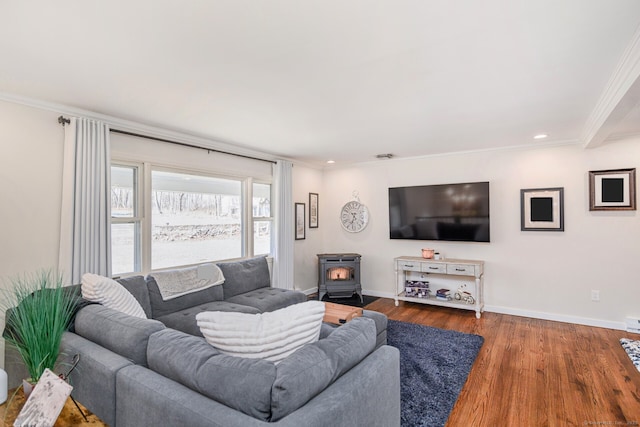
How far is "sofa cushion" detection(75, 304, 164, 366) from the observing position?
1622 mm

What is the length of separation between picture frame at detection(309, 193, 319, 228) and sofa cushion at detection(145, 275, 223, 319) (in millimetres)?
2742

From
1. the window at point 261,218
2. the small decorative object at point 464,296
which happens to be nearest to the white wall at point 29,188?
the window at point 261,218

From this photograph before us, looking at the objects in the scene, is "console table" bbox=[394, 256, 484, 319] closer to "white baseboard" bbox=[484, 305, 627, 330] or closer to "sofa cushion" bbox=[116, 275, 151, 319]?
"white baseboard" bbox=[484, 305, 627, 330]

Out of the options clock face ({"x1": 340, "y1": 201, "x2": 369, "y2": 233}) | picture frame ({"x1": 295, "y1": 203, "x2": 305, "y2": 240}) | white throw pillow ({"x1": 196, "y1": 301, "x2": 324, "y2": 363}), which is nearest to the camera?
white throw pillow ({"x1": 196, "y1": 301, "x2": 324, "y2": 363})

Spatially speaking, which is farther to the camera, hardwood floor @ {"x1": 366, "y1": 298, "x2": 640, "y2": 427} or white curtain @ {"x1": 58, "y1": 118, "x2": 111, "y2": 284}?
white curtain @ {"x1": 58, "y1": 118, "x2": 111, "y2": 284}

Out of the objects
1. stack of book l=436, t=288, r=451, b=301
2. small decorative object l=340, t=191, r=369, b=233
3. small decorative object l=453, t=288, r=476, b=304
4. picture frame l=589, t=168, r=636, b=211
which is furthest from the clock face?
picture frame l=589, t=168, r=636, b=211

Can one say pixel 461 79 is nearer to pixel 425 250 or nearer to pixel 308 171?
pixel 425 250

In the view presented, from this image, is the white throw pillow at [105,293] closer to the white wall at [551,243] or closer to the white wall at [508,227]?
the white wall at [508,227]

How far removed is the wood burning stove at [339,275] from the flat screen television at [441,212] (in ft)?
2.84

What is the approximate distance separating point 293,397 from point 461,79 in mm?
2344

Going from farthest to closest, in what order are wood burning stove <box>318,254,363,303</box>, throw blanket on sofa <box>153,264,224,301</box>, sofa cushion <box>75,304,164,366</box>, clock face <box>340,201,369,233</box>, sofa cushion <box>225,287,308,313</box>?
clock face <box>340,201,369,233</box> → wood burning stove <box>318,254,363,303</box> → sofa cushion <box>225,287,308,313</box> → throw blanket on sofa <box>153,264,224,301</box> → sofa cushion <box>75,304,164,366</box>

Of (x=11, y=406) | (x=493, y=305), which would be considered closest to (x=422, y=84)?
(x=11, y=406)

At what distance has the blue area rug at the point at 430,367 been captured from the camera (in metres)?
2.37

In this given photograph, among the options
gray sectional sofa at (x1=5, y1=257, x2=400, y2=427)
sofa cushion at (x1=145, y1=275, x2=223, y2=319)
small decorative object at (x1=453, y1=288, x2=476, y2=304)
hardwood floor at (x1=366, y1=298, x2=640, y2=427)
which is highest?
gray sectional sofa at (x1=5, y1=257, x2=400, y2=427)
